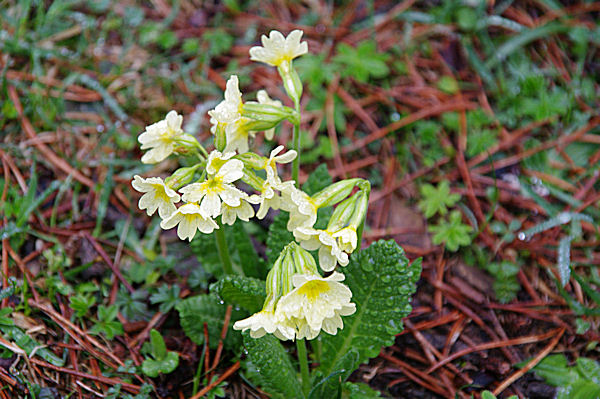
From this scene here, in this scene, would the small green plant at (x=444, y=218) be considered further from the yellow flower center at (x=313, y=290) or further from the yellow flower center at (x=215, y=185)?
the yellow flower center at (x=215, y=185)

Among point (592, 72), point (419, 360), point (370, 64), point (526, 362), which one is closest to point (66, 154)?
point (370, 64)

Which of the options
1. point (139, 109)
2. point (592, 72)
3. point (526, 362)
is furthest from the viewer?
point (592, 72)

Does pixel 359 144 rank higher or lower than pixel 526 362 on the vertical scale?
higher

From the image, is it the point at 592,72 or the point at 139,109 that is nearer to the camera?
the point at 139,109

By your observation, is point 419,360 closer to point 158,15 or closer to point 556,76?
point 556,76

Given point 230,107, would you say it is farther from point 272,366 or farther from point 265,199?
point 272,366

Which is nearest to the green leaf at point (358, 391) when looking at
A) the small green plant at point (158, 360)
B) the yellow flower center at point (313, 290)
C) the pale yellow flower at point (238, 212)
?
the yellow flower center at point (313, 290)

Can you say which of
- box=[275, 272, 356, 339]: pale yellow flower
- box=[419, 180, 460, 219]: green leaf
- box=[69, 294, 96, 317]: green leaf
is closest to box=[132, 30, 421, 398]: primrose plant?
box=[275, 272, 356, 339]: pale yellow flower
